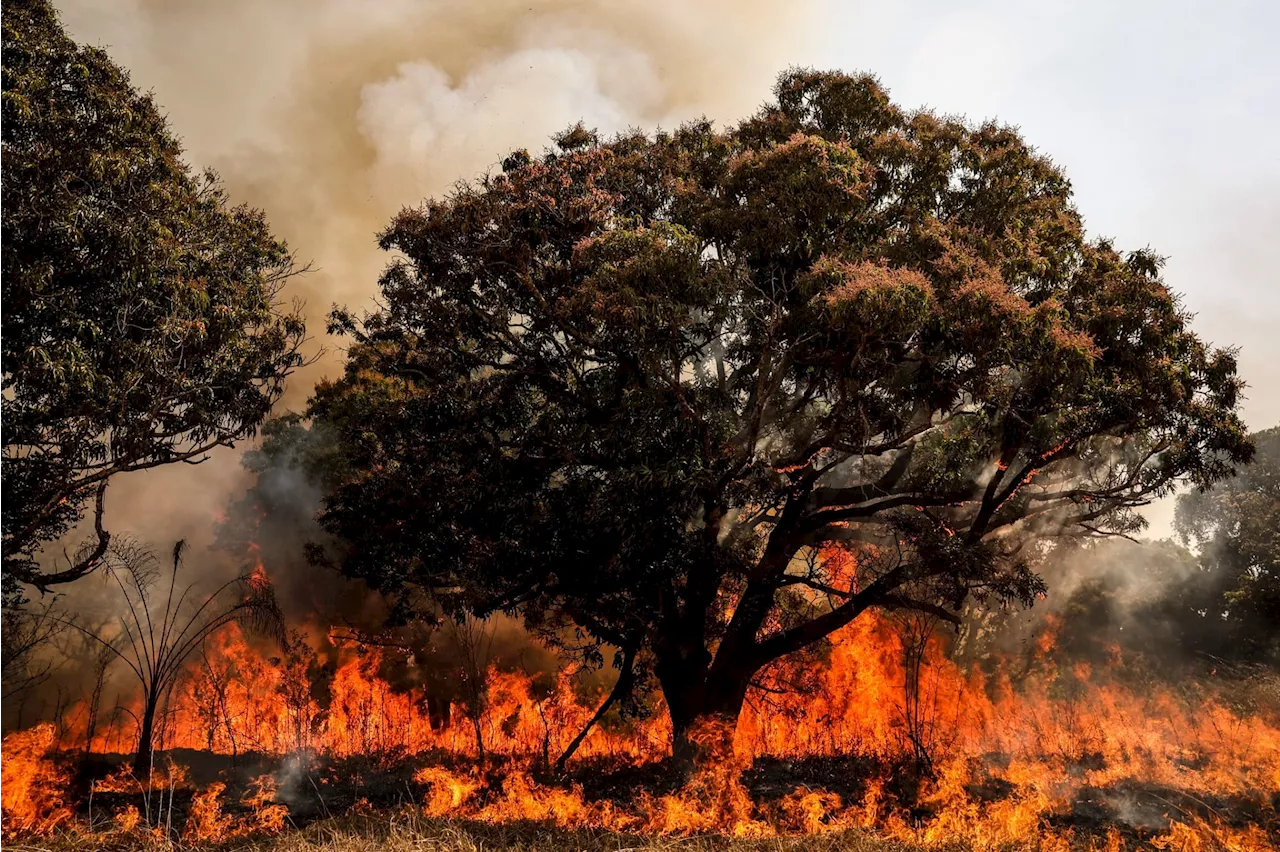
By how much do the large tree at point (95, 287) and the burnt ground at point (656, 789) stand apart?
5191 mm

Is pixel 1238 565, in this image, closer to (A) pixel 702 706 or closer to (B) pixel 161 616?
(A) pixel 702 706

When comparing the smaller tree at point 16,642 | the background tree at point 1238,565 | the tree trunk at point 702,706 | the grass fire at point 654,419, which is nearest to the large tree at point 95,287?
the grass fire at point 654,419

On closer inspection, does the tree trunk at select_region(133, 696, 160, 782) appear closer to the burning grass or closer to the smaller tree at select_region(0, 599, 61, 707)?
the burning grass

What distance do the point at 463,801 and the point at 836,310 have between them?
29.5 feet

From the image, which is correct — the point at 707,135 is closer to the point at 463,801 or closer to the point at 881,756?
the point at 463,801

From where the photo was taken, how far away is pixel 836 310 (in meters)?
10.3

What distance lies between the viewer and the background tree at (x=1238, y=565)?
25.3 metres

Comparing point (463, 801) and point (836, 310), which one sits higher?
point (836, 310)

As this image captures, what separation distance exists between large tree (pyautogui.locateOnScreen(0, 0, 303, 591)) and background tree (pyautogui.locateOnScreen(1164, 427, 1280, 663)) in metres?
25.8

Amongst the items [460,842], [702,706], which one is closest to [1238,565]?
[702,706]

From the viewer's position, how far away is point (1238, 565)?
28.5 meters

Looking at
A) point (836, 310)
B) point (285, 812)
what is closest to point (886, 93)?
point (836, 310)

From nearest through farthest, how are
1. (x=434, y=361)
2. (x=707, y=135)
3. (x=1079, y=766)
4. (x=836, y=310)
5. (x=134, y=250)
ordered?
(x=836, y=310), (x=134, y=250), (x=707, y=135), (x=434, y=361), (x=1079, y=766)

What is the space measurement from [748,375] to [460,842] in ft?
29.0
